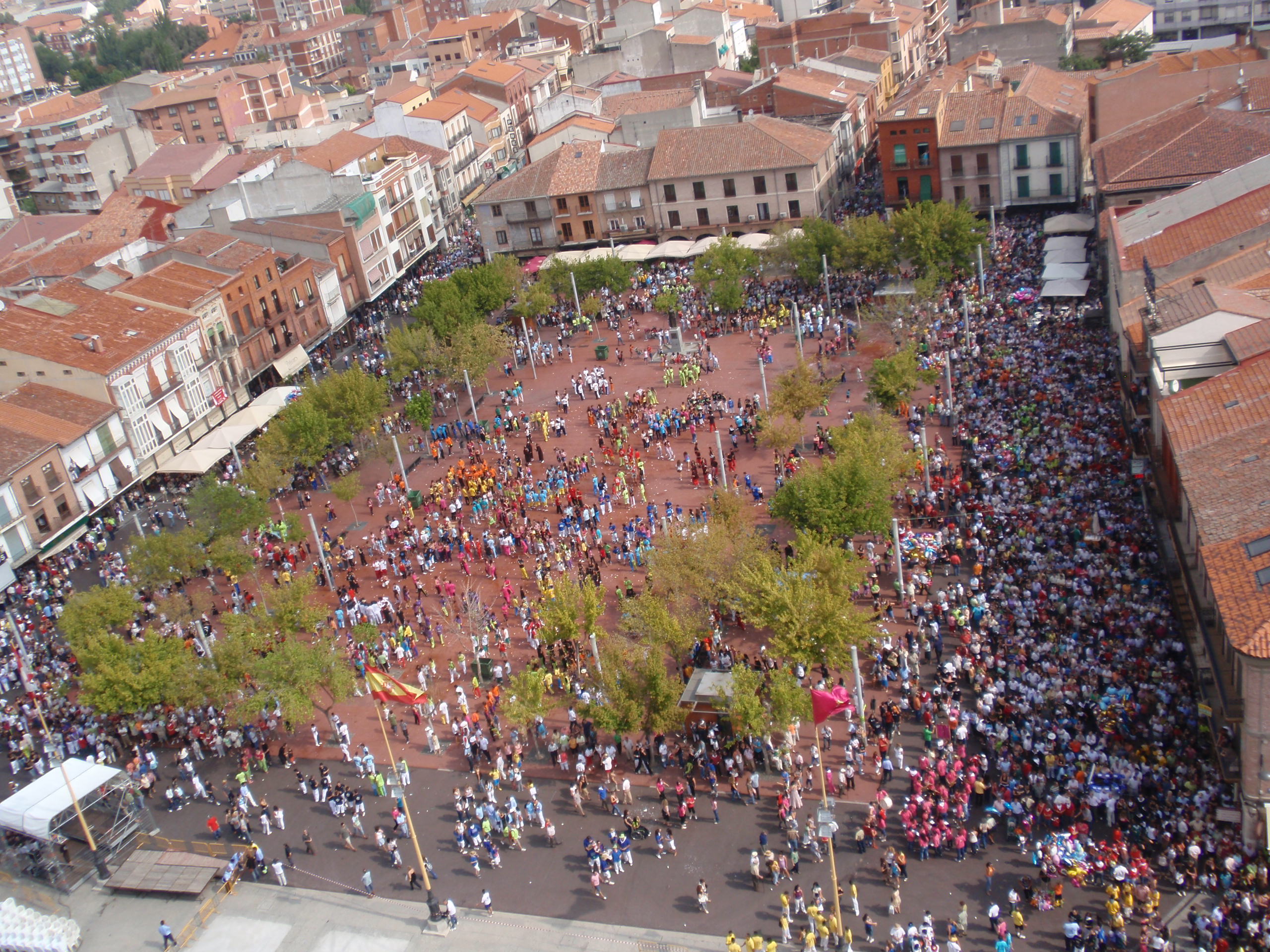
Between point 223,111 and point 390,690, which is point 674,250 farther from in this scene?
point 223,111

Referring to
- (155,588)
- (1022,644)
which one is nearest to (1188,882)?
(1022,644)

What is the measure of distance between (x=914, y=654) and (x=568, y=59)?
10117cm

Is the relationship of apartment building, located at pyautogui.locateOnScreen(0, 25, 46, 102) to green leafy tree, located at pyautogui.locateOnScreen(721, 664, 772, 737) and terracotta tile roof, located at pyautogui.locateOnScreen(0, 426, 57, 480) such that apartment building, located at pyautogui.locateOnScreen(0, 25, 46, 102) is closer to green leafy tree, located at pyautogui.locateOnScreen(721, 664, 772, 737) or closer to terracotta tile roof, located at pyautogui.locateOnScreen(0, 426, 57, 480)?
terracotta tile roof, located at pyautogui.locateOnScreen(0, 426, 57, 480)

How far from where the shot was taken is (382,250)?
75562 millimetres

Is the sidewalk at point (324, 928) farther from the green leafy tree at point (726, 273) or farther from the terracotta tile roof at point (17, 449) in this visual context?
the green leafy tree at point (726, 273)

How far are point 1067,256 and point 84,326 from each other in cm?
4754

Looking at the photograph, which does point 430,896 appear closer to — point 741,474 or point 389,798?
point 389,798

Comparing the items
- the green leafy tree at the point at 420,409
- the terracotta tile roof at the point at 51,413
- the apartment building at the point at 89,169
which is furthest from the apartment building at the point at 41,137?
the green leafy tree at the point at 420,409

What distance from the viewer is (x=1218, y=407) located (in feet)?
107

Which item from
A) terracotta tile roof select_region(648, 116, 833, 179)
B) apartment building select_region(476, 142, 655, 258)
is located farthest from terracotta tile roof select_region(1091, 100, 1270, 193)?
apartment building select_region(476, 142, 655, 258)

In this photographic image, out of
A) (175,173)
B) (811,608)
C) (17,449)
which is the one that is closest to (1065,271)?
(811,608)

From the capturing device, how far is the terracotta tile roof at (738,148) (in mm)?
69438

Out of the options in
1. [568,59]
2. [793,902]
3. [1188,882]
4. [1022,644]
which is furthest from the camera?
[568,59]

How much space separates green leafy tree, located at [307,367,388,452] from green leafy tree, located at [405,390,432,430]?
5.86 feet
